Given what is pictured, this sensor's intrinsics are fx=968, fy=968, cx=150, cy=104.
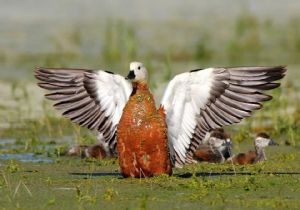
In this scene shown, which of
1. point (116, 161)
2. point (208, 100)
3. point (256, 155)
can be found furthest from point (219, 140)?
point (208, 100)

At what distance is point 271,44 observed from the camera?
73.0ft

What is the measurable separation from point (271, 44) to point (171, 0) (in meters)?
3.44

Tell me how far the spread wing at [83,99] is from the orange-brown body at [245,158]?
210 centimetres

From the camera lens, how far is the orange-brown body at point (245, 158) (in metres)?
10.8

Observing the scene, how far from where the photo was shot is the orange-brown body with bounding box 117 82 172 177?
325 inches

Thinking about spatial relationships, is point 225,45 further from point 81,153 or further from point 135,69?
point 135,69

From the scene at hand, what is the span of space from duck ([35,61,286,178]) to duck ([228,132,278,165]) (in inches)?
72.8

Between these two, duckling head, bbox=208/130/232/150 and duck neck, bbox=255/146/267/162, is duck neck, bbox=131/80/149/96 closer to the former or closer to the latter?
duck neck, bbox=255/146/267/162

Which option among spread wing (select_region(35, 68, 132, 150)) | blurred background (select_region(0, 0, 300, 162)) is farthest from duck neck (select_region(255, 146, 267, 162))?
blurred background (select_region(0, 0, 300, 162))

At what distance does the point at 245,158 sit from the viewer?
36.3 feet

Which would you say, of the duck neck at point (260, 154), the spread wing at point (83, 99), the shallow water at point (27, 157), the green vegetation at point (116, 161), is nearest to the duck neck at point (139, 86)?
the spread wing at point (83, 99)

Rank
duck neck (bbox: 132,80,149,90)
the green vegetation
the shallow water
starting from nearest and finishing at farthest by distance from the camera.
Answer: the green vegetation
duck neck (bbox: 132,80,149,90)
the shallow water

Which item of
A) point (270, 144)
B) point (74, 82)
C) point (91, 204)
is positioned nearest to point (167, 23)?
point (270, 144)

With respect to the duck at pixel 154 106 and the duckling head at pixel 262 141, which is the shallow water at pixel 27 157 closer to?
the duck at pixel 154 106
